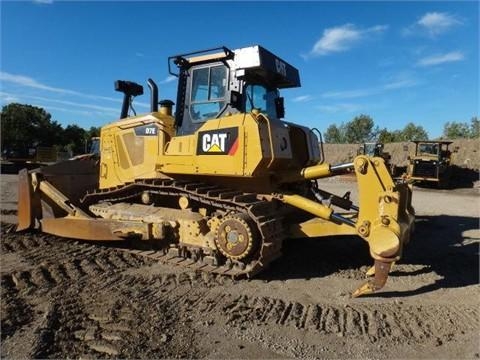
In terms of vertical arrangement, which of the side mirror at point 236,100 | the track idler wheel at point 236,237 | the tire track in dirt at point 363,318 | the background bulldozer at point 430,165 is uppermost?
the side mirror at point 236,100

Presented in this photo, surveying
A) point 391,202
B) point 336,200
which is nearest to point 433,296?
point 391,202

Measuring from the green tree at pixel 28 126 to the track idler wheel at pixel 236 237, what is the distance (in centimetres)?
4386

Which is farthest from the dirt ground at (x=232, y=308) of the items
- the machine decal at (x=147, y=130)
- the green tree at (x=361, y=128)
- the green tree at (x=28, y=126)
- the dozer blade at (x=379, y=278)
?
the green tree at (x=361, y=128)

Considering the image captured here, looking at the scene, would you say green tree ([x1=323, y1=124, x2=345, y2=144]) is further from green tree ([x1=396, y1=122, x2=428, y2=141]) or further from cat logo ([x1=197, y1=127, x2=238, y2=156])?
cat logo ([x1=197, y1=127, x2=238, y2=156])

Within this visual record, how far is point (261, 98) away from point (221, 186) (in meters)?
1.67

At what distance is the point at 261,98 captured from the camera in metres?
6.98

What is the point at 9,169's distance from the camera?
95.7ft

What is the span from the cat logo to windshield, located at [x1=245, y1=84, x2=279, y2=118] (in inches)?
33.8

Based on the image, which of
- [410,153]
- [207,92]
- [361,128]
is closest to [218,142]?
[207,92]

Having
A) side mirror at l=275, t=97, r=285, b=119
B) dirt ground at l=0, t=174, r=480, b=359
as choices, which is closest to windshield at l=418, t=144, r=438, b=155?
dirt ground at l=0, t=174, r=480, b=359

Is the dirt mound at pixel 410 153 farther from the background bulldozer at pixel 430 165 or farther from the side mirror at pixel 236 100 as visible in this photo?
the side mirror at pixel 236 100

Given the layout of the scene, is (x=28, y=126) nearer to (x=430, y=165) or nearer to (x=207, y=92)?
(x=430, y=165)

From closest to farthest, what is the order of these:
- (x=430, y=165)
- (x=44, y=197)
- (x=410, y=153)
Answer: (x=44, y=197), (x=430, y=165), (x=410, y=153)

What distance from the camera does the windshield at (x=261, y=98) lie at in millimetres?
6625
